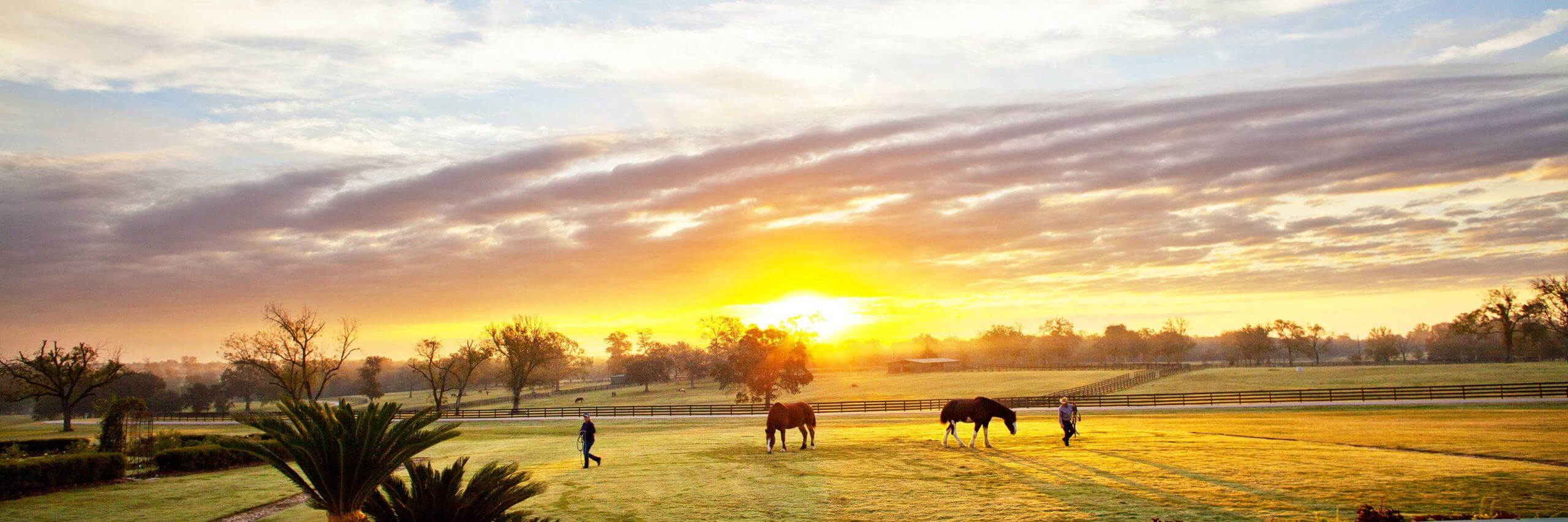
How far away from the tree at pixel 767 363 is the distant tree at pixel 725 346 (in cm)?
66

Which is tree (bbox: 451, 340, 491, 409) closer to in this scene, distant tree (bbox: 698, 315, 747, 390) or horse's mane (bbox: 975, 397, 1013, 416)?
distant tree (bbox: 698, 315, 747, 390)

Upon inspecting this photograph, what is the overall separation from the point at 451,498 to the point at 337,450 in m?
2.97

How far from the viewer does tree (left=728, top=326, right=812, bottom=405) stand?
71750 millimetres

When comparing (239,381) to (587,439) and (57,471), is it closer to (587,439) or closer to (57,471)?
(57,471)

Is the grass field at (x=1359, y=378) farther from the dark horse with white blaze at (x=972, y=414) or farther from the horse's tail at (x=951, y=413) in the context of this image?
the horse's tail at (x=951, y=413)

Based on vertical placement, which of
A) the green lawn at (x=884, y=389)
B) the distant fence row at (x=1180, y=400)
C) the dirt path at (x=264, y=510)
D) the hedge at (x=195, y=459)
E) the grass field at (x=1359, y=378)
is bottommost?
the green lawn at (x=884, y=389)

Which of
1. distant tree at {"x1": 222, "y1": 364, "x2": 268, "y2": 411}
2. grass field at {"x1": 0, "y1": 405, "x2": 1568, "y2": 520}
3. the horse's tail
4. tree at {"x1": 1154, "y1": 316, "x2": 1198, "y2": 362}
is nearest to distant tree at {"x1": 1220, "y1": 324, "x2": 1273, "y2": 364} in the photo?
tree at {"x1": 1154, "y1": 316, "x2": 1198, "y2": 362}

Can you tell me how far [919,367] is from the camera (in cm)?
14462

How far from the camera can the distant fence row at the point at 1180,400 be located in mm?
47500

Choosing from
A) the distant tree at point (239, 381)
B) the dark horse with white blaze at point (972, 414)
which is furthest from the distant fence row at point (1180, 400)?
the distant tree at point (239, 381)

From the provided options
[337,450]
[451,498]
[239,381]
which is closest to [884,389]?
[337,450]

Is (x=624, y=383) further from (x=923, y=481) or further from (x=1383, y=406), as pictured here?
(x=923, y=481)

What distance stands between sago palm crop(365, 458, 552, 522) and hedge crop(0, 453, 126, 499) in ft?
64.0

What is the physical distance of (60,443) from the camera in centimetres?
3384
